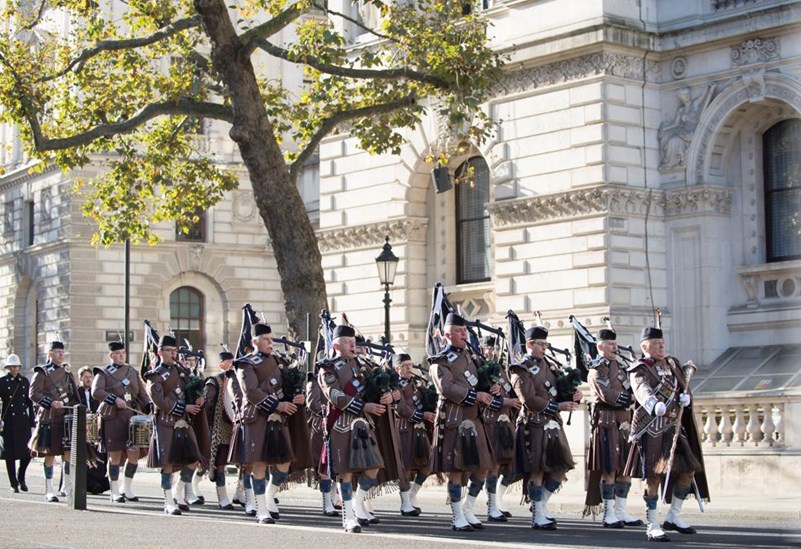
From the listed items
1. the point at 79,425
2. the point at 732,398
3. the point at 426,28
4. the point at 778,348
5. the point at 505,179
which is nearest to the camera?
the point at 79,425

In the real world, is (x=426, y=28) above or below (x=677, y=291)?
above

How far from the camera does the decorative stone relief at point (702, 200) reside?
3012 cm

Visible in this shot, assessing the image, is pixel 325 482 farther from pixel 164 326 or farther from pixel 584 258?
pixel 164 326

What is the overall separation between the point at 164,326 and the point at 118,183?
78.5 feet

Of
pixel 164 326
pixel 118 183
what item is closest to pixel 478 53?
pixel 118 183

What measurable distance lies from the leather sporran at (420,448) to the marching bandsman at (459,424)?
2.83 metres

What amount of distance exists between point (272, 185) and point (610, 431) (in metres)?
10.8

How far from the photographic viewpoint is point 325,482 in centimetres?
1975

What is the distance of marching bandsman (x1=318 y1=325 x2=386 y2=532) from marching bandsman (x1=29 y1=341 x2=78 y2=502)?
7.29 meters

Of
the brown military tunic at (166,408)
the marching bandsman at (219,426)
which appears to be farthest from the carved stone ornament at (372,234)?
the brown military tunic at (166,408)

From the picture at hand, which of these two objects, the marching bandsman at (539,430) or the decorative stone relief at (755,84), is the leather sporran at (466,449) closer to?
the marching bandsman at (539,430)

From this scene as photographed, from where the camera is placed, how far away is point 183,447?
21188 mm

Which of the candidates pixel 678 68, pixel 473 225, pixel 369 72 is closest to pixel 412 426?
pixel 369 72

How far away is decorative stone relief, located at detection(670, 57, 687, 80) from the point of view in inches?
1204
